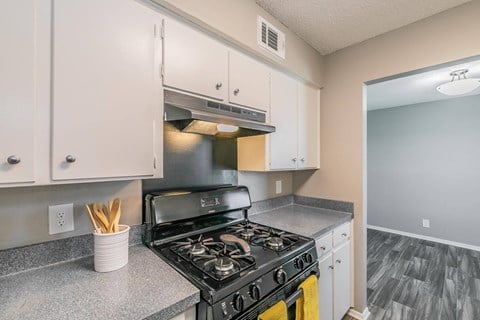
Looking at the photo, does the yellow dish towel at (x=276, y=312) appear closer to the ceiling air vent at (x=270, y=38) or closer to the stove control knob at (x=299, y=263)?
the stove control knob at (x=299, y=263)

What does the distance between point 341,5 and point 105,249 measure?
6.75ft

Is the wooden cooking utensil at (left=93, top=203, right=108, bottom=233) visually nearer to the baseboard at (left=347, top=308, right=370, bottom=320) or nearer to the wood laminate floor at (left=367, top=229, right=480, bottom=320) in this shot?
the baseboard at (left=347, top=308, right=370, bottom=320)

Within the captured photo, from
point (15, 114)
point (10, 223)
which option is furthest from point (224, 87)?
point (10, 223)

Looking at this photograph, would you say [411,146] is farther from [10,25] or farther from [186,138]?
[10,25]

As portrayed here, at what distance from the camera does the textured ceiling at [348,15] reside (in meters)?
1.53

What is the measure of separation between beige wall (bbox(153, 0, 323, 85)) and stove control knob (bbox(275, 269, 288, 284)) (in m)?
1.39

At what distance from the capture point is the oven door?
3.13 feet

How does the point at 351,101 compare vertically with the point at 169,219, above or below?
above

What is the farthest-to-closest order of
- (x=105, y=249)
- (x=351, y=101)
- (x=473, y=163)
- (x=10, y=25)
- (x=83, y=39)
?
(x=473, y=163) → (x=351, y=101) → (x=105, y=249) → (x=83, y=39) → (x=10, y=25)

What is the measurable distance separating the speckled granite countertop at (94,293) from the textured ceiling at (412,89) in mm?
3130

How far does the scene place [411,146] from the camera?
4.05 meters

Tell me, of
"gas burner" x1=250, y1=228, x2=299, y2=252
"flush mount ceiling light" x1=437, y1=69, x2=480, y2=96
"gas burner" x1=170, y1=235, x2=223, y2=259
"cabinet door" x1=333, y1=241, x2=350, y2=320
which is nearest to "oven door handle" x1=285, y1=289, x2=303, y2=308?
"gas burner" x1=250, y1=228, x2=299, y2=252

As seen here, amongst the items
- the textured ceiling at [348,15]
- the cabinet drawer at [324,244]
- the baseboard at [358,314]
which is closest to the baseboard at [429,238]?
the baseboard at [358,314]

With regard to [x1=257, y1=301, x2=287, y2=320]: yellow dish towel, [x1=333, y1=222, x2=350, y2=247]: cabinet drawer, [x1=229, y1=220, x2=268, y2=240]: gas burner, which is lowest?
[x1=257, y1=301, x2=287, y2=320]: yellow dish towel
